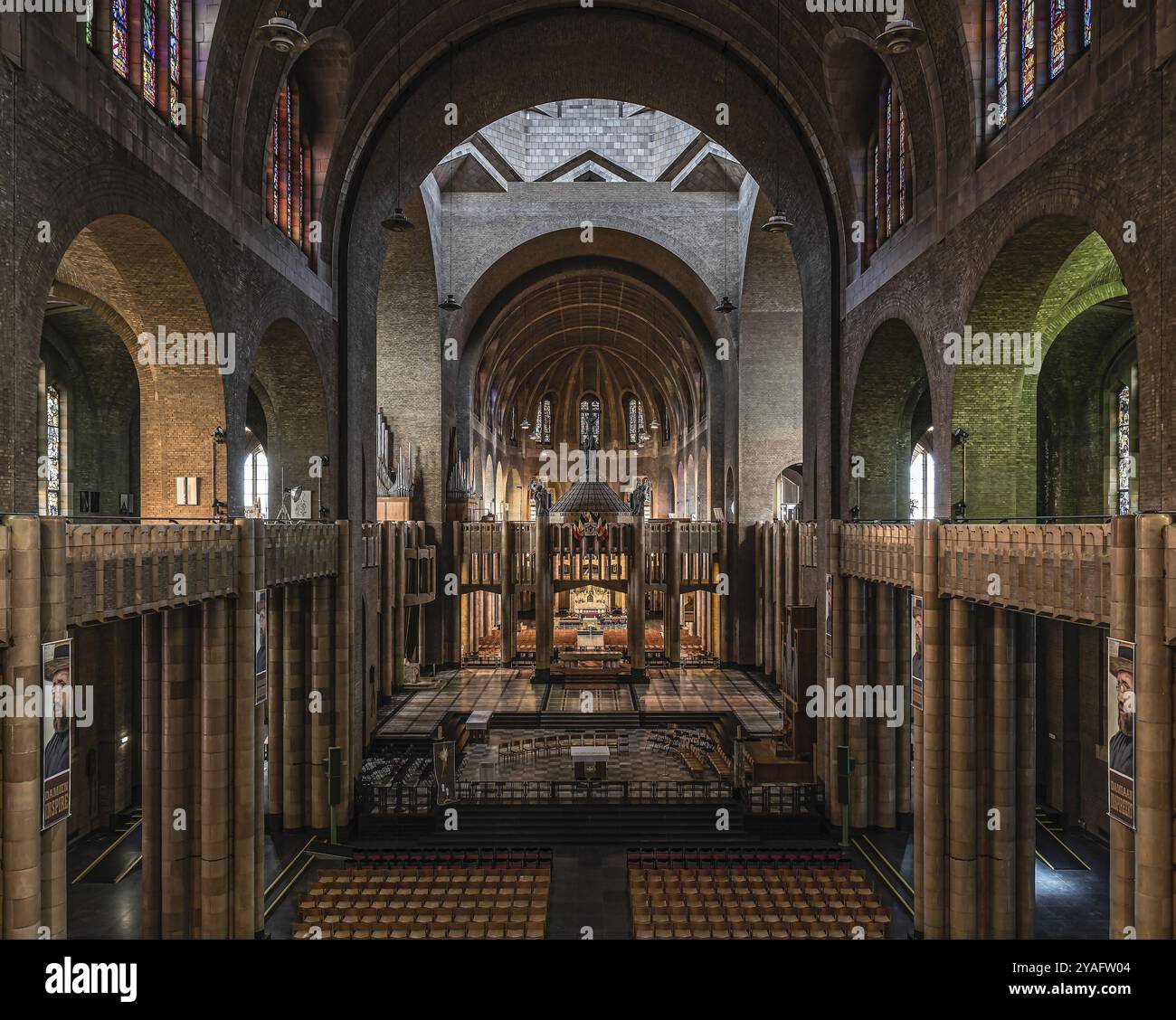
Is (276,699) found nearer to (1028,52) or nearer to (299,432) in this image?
(299,432)

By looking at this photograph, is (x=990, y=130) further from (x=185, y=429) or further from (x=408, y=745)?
(x=408, y=745)

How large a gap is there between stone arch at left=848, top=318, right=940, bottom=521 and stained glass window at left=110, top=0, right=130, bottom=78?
14502mm

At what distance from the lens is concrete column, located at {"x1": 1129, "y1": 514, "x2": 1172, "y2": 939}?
8359mm

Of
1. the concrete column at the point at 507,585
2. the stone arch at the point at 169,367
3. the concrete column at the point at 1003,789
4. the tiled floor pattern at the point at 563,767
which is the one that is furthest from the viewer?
the concrete column at the point at 507,585

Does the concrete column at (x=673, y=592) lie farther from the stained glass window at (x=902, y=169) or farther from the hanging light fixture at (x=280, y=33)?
the hanging light fixture at (x=280, y=33)

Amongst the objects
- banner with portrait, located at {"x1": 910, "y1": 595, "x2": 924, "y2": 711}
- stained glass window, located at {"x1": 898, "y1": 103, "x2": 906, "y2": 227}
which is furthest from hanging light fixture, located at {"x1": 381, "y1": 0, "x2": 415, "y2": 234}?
banner with portrait, located at {"x1": 910, "y1": 595, "x2": 924, "y2": 711}

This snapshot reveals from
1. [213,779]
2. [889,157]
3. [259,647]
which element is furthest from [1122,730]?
[889,157]

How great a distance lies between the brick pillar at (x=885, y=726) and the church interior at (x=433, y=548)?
86 mm

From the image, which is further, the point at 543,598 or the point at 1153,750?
the point at 543,598

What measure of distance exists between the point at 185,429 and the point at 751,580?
86.0 ft

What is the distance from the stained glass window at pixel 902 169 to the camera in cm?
1670

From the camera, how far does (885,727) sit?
18625 millimetres

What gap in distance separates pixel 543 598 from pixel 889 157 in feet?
72.2

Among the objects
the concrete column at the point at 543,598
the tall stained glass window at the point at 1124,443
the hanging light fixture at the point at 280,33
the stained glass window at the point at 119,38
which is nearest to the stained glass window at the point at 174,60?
the stained glass window at the point at 119,38
